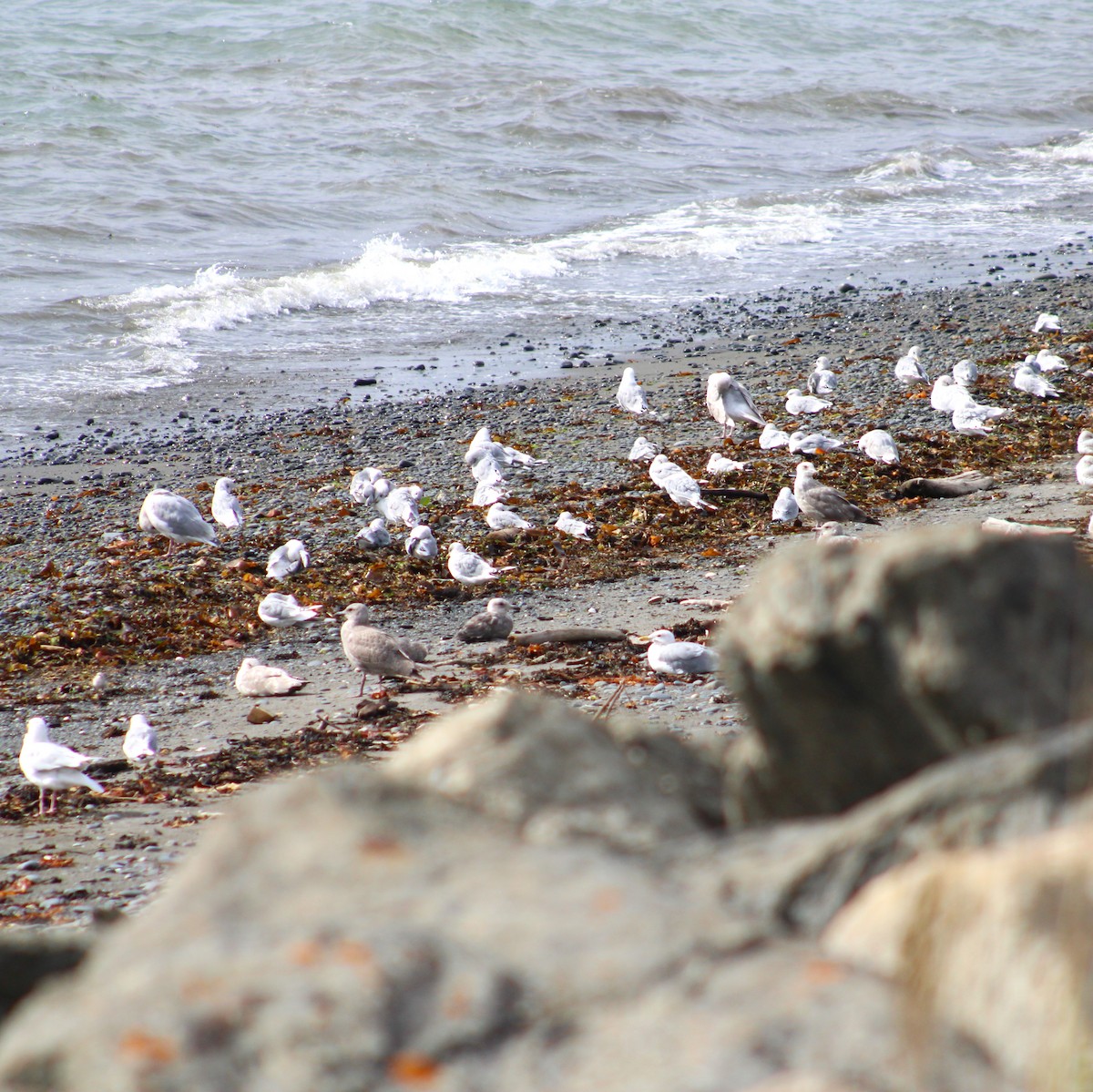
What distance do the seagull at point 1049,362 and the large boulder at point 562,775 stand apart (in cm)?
903

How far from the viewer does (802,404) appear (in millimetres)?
9680

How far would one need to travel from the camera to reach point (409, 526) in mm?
7492

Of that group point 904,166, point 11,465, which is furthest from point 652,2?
point 11,465

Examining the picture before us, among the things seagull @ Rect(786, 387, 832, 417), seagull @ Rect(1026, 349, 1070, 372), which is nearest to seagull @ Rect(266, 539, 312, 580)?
seagull @ Rect(786, 387, 832, 417)

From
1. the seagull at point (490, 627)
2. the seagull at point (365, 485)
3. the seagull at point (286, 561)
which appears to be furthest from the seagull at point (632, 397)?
the seagull at point (490, 627)

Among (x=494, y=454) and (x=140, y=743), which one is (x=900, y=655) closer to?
(x=140, y=743)

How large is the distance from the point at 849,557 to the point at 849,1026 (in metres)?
0.79

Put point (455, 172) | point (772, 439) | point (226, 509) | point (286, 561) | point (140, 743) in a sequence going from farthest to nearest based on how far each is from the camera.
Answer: point (455, 172) < point (772, 439) < point (226, 509) < point (286, 561) < point (140, 743)

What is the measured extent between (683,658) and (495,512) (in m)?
2.57

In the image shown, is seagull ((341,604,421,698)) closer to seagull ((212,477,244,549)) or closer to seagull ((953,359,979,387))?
seagull ((212,477,244,549))

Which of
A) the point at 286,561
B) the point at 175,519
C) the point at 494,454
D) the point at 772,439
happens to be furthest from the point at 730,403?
the point at 175,519

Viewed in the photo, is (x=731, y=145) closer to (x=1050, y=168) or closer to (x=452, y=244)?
(x=1050, y=168)

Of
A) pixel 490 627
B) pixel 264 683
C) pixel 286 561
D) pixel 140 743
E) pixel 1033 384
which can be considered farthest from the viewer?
pixel 1033 384

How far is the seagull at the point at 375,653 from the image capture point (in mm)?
5273
